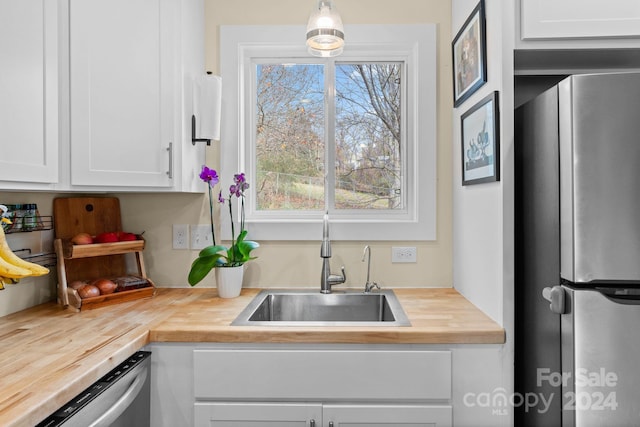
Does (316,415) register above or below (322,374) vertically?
below

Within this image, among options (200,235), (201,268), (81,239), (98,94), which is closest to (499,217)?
(201,268)

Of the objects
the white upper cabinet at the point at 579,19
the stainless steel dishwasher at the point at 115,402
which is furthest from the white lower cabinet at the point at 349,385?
the white upper cabinet at the point at 579,19

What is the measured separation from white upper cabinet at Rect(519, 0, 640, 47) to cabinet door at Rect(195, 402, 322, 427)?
141cm

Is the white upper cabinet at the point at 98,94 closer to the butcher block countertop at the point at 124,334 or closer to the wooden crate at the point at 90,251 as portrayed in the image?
the wooden crate at the point at 90,251

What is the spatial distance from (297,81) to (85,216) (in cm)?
116

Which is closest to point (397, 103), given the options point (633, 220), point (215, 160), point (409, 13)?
point (409, 13)

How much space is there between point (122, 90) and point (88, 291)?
78cm

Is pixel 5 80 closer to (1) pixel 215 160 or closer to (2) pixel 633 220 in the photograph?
(1) pixel 215 160

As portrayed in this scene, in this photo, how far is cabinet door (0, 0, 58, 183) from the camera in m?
1.16

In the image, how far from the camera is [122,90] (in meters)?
1.56

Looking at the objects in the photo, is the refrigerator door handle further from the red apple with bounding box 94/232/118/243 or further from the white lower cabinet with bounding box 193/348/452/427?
the red apple with bounding box 94/232/118/243

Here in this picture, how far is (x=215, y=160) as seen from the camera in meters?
2.04

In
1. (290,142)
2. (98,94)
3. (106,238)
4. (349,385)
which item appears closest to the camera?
(349,385)

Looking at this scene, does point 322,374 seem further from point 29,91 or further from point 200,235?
point 29,91
